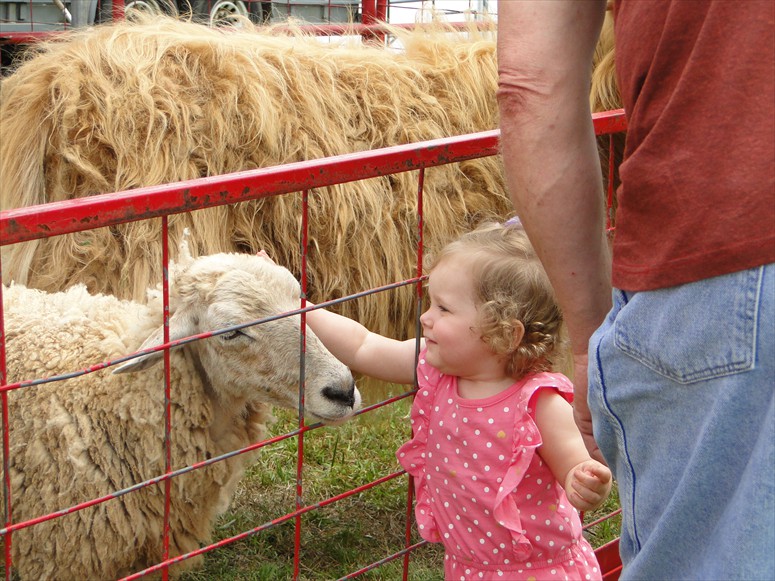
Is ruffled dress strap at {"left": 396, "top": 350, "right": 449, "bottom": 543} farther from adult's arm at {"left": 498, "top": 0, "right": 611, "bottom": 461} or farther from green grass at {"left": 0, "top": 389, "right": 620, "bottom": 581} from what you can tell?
green grass at {"left": 0, "top": 389, "right": 620, "bottom": 581}

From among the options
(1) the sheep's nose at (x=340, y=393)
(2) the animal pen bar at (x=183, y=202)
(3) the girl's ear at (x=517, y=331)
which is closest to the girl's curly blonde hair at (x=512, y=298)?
(3) the girl's ear at (x=517, y=331)

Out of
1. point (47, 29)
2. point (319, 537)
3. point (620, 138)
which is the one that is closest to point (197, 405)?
point (319, 537)

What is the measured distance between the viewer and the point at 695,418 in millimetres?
1273

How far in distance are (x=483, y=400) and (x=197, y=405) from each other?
95cm

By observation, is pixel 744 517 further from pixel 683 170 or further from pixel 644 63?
pixel 644 63

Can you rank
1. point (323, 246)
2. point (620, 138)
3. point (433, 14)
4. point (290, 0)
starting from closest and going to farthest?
1. point (323, 246)
2. point (620, 138)
3. point (433, 14)
4. point (290, 0)

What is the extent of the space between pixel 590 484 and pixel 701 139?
906 mm

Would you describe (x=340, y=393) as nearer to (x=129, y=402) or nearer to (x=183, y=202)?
(x=129, y=402)

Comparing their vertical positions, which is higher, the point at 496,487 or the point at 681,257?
the point at 681,257

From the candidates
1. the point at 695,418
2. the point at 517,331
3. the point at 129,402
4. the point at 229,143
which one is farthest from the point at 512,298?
the point at 229,143

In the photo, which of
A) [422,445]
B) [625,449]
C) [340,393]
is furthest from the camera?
[340,393]

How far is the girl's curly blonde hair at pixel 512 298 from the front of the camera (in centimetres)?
221

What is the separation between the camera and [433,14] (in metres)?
4.82

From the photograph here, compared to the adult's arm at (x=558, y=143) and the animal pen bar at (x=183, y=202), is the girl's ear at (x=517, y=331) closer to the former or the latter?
the animal pen bar at (x=183, y=202)
